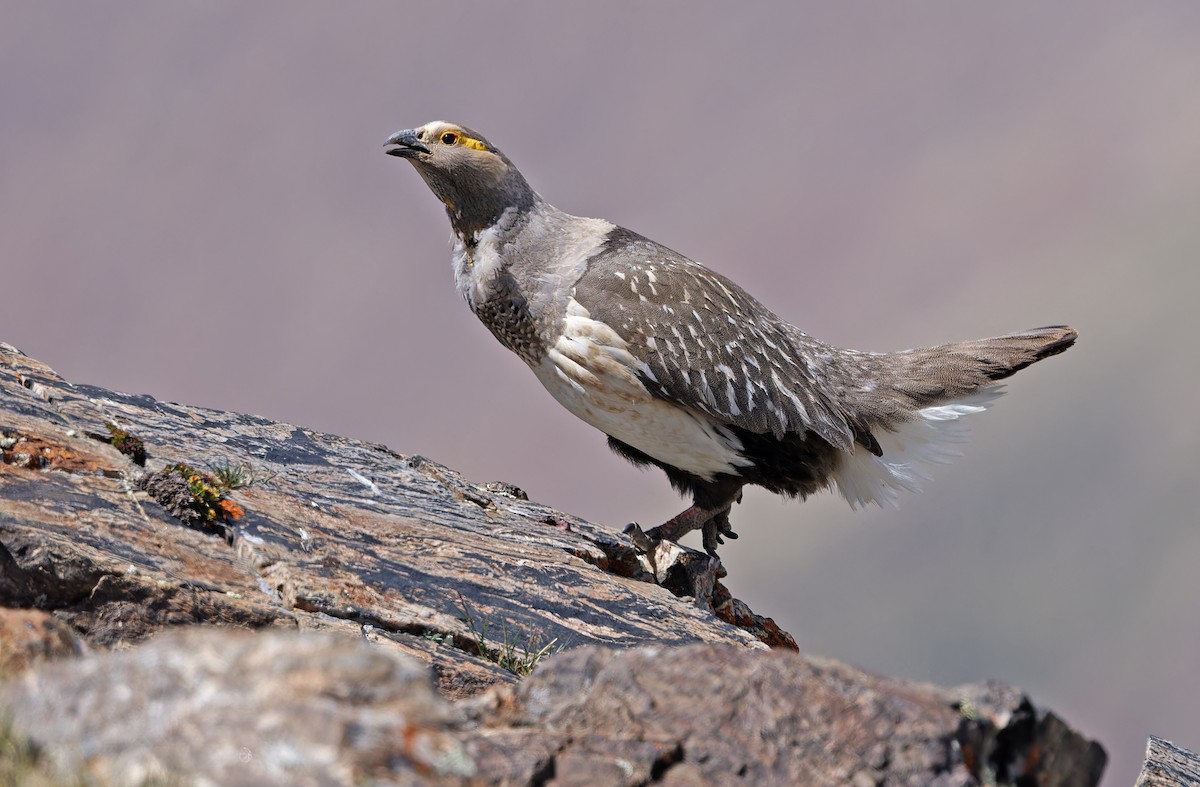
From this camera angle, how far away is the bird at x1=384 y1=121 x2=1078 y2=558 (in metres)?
9.51

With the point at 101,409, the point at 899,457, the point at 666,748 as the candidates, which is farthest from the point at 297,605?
the point at 899,457

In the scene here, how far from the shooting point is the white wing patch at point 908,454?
1066 cm

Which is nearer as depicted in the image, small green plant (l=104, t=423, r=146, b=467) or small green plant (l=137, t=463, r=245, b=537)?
small green plant (l=137, t=463, r=245, b=537)

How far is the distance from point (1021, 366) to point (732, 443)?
130 inches

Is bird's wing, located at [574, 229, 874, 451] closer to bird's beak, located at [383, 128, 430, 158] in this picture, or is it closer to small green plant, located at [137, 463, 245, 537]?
bird's beak, located at [383, 128, 430, 158]

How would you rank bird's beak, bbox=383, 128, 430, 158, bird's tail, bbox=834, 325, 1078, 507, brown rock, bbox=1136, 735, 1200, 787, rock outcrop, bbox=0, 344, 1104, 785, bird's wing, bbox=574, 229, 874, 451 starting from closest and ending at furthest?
1. rock outcrop, bbox=0, 344, 1104, 785
2. brown rock, bbox=1136, 735, 1200, 787
3. bird's wing, bbox=574, 229, 874, 451
4. bird's beak, bbox=383, 128, 430, 158
5. bird's tail, bbox=834, 325, 1078, 507

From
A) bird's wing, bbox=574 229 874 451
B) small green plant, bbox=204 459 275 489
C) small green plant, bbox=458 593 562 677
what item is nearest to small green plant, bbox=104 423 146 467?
small green plant, bbox=204 459 275 489

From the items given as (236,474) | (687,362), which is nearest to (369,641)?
(236,474)

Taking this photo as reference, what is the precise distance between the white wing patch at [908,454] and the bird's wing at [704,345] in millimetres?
364

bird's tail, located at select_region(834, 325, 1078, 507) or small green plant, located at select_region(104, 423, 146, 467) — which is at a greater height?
bird's tail, located at select_region(834, 325, 1078, 507)

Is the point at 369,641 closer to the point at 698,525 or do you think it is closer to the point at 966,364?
the point at 698,525

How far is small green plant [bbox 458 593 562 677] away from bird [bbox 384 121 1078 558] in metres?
2.47

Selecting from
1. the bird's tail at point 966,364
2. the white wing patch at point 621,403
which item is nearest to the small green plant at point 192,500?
the white wing patch at point 621,403

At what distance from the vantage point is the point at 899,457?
1092cm
